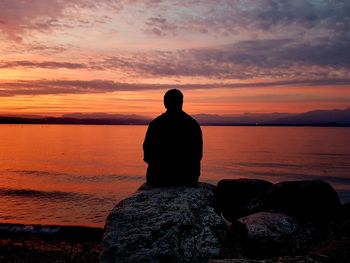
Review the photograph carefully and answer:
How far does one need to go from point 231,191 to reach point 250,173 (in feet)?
106

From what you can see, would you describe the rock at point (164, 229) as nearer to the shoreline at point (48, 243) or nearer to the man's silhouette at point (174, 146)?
the man's silhouette at point (174, 146)

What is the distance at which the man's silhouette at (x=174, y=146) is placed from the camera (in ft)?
28.5

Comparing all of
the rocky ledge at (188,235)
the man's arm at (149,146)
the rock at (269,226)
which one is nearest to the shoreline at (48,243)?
the rock at (269,226)

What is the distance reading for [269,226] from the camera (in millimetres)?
12352

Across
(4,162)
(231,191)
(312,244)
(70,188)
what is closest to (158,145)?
(312,244)

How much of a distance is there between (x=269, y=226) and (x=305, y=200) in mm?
3470

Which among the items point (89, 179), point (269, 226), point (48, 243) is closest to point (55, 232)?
point (48, 243)

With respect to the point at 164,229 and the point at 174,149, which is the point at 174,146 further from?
the point at 164,229

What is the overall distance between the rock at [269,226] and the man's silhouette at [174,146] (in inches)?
170

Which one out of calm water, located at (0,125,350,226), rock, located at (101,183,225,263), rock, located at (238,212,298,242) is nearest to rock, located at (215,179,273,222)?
rock, located at (238,212,298,242)

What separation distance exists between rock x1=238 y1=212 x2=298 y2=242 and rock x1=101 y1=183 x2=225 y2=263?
479cm

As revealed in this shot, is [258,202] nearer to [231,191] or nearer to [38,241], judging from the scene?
[231,191]

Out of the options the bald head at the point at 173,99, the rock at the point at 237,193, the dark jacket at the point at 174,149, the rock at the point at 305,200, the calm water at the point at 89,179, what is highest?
the bald head at the point at 173,99

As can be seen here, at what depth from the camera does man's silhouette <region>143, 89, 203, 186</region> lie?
869 centimetres
